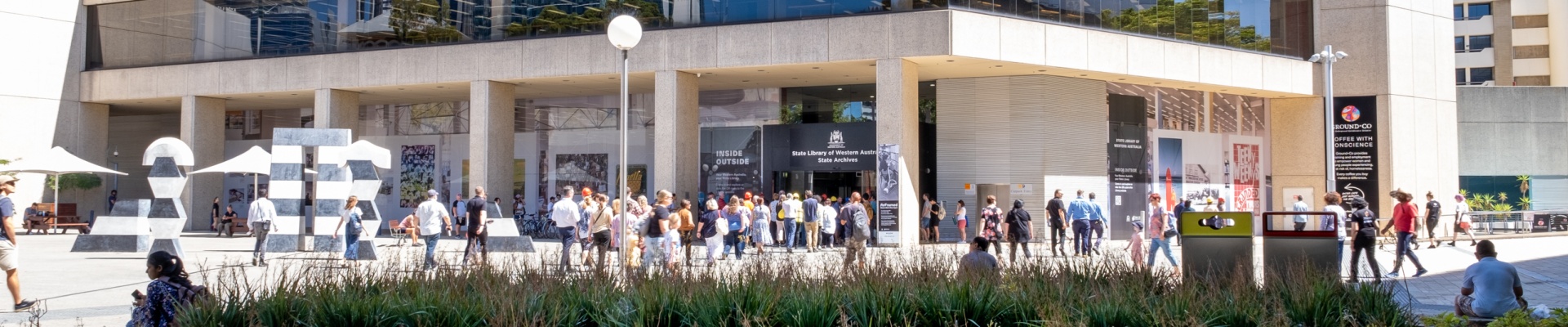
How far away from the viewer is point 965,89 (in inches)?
1129

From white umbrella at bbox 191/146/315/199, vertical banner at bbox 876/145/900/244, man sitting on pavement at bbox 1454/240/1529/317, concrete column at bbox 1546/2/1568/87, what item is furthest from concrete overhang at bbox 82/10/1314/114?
concrete column at bbox 1546/2/1568/87

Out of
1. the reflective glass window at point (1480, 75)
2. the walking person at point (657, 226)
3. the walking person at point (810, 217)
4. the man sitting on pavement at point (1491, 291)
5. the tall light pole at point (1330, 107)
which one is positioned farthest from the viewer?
the reflective glass window at point (1480, 75)

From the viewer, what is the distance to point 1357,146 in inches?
1238

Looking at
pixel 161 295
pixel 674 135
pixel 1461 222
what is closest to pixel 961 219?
pixel 674 135

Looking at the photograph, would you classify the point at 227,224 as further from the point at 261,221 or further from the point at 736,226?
the point at 736,226

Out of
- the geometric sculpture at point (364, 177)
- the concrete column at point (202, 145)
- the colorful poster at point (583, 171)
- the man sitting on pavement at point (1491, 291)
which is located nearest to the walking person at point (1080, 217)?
the man sitting on pavement at point (1491, 291)

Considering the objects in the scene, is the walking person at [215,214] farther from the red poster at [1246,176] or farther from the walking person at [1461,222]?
the walking person at [1461,222]

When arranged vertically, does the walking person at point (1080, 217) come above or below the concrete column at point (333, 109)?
below

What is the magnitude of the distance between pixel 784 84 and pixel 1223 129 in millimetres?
12816

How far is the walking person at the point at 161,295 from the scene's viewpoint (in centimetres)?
705

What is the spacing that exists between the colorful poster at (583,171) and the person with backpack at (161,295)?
1049 inches

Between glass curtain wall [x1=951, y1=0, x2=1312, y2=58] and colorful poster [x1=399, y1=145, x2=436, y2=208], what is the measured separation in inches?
784

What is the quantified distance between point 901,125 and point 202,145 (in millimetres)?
21591

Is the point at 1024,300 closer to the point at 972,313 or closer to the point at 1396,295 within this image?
the point at 972,313
